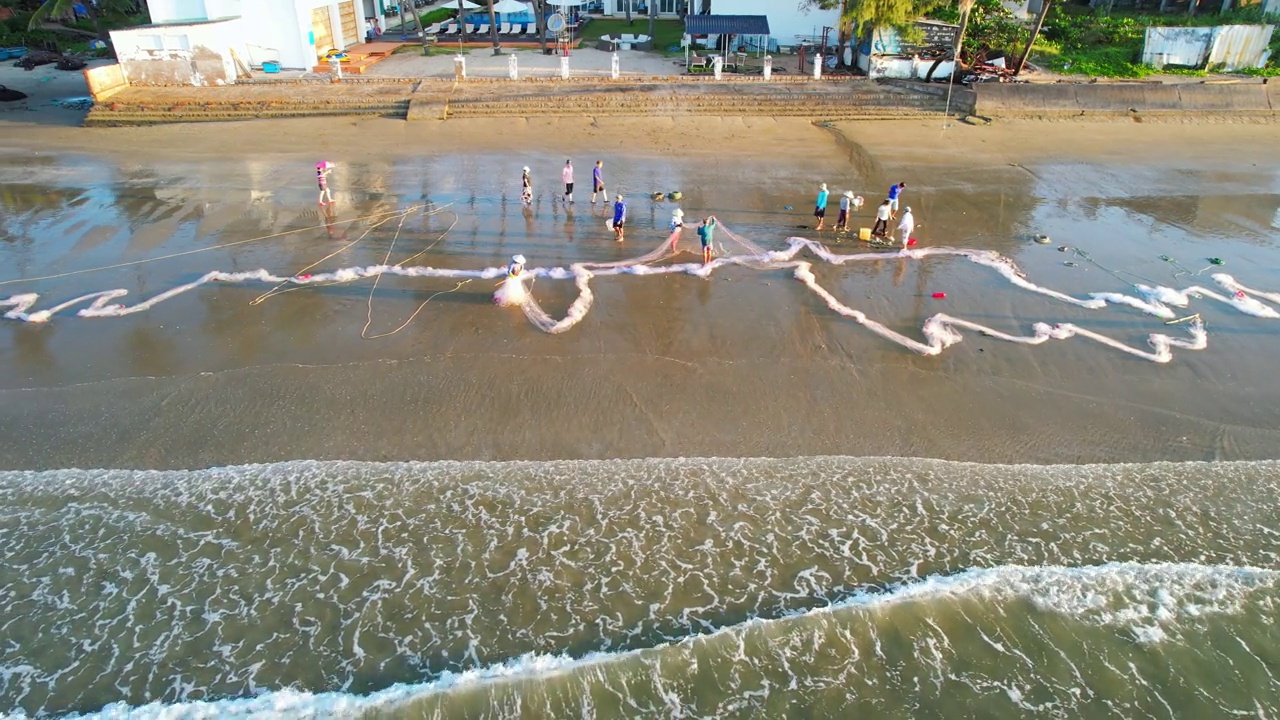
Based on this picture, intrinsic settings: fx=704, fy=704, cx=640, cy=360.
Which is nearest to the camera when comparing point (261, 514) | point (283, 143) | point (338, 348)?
point (261, 514)

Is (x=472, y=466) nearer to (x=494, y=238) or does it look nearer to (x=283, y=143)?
(x=494, y=238)

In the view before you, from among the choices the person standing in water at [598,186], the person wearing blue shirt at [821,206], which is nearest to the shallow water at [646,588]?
the person wearing blue shirt at [821,206]

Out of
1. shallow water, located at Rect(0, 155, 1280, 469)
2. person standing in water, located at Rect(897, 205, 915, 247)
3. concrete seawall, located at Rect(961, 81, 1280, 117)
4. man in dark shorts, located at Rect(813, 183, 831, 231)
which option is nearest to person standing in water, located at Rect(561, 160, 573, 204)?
shallow water, located at Rect(0, 155, 1280, 469)

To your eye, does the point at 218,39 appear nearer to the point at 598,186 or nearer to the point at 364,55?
the point at 364,55

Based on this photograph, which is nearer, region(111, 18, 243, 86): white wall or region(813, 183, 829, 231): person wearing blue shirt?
region(813, 183, 829, 231): person wearing blue shirt

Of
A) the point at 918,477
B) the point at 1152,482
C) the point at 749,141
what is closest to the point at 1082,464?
the point at 1152,482

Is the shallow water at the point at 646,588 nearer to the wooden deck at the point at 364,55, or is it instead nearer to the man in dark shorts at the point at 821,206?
the man in dark shorts at the point at 821,206

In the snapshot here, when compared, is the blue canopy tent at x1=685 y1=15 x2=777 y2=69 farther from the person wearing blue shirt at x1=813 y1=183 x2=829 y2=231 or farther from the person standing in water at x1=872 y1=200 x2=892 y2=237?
the person standing in water at x1=872 y1=200 x2=892 y2=237
